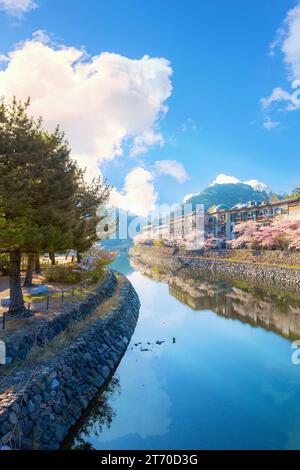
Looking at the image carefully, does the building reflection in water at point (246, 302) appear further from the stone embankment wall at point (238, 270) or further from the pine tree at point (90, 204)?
the pine tree at point (90, 204)

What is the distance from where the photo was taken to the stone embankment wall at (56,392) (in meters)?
7.06

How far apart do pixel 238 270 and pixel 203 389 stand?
34.0 metres

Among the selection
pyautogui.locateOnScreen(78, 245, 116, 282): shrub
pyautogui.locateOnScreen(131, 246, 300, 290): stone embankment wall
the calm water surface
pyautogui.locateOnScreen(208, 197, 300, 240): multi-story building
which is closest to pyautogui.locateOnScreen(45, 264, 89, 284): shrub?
pyautogui.locateOnScreen(78, 245, 116, 282): shrub

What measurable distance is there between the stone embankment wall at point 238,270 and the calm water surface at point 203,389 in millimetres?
12455

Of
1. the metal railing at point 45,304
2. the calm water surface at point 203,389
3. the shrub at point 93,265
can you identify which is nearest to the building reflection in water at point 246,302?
the calm water surface at point 203,389

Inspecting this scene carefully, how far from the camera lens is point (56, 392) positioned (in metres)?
8.64

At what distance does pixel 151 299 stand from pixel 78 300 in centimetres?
1450

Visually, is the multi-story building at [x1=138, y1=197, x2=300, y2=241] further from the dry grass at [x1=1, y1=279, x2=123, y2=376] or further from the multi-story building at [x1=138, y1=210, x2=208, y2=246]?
the dry grass at [x1=1, y1=279, x2=123, y2=376]

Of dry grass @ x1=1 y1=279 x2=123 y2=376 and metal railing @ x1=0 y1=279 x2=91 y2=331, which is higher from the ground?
metal railing @ x1=0 y1=279 x2=91 y2=331

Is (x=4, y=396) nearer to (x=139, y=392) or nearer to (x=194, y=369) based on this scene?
(x=139, y=392)

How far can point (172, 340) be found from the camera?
17.0 metres

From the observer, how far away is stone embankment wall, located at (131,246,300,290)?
33.6m

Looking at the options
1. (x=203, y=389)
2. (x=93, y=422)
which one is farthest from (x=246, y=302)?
(x=93, y=422)

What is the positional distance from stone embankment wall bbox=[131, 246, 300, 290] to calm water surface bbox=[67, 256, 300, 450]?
12455 mm
